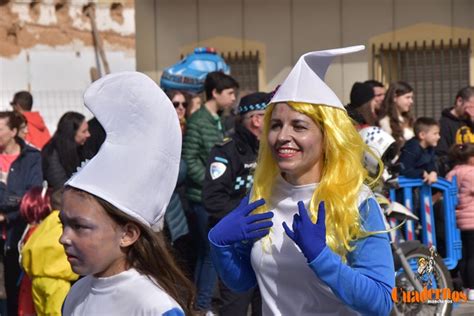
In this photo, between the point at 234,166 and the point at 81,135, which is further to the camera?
the point at 81,135

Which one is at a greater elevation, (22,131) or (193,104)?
(193,104)

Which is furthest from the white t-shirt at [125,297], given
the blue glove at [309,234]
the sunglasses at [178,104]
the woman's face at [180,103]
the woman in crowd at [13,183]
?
the woman's face at [180,103]

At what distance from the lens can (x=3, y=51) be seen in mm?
13297

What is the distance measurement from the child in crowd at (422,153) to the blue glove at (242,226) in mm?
4993

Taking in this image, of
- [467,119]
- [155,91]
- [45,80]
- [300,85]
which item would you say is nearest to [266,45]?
[45,80]

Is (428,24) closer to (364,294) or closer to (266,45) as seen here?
(266,45)

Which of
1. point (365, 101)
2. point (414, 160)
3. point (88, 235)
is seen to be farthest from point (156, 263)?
point (365, 101)

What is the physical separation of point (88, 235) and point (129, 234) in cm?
13

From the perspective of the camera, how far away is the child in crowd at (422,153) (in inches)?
386

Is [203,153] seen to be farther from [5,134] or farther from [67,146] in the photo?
[5,134]

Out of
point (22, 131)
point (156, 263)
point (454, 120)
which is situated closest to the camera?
point (156, 263)

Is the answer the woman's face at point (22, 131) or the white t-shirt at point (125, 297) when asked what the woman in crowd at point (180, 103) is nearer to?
the woman's face at point (22, 131)

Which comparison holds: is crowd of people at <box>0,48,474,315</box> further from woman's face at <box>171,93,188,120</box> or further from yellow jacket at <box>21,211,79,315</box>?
woman's face at <box>171,93,188,120</box>

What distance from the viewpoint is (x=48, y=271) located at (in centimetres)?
714
